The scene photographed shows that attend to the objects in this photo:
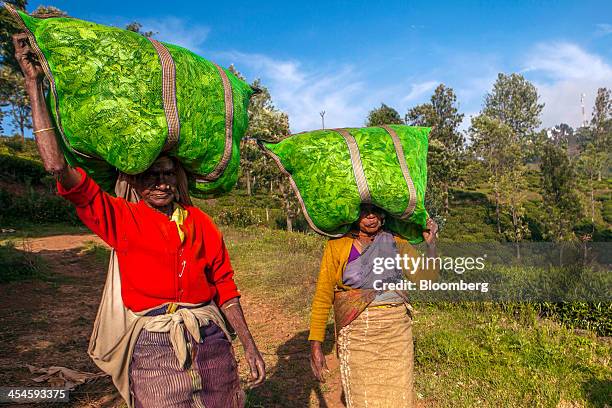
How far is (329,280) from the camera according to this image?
257cm

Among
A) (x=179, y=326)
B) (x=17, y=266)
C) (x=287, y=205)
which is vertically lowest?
(x=17, y=266)

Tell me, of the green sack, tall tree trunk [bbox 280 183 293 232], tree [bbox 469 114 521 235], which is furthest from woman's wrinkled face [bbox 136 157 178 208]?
tree [bbox 469 114 521 235]

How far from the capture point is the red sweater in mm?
1692

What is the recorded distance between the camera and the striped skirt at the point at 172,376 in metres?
1.76

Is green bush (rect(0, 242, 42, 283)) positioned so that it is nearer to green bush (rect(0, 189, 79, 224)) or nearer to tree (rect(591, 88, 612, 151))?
green bush (rect(0, 189, 79, 224))

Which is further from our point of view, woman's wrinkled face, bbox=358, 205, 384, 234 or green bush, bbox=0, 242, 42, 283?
green bush, bbox=0, 242, 42, 283

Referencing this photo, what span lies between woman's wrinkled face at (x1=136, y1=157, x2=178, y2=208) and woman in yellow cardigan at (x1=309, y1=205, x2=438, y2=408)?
3.43 ft

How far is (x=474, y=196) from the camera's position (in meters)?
27.4

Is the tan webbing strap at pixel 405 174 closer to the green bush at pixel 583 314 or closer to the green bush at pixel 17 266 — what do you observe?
the green bush at pixel 583 314

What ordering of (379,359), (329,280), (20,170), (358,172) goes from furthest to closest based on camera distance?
(20,170) < (329,280) < (379,359) < (358,172)

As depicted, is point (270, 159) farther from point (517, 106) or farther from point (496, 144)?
point (517, 106)

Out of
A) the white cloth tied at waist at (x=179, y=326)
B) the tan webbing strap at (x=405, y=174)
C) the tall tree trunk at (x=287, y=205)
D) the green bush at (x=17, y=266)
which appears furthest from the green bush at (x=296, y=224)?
the white cloth tied at waist at (x=179, y=326)

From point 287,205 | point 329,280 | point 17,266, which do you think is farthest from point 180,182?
point 287,205

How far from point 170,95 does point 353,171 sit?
1000mm
